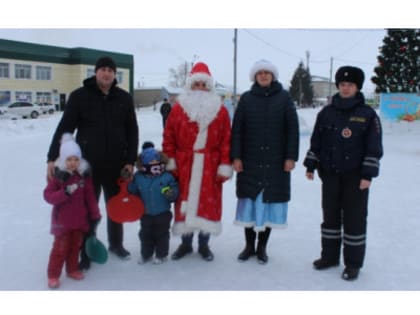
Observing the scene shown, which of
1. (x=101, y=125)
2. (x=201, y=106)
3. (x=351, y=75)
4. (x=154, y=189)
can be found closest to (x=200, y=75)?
(x=201, y=106)

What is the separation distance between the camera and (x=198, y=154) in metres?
3.28

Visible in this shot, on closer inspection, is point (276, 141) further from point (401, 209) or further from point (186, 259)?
point (401, 209)

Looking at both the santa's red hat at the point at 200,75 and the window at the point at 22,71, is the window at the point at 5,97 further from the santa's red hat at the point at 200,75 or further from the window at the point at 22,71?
the santa's red hat at the point at 200,75

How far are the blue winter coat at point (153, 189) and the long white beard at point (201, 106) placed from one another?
50 centimetres

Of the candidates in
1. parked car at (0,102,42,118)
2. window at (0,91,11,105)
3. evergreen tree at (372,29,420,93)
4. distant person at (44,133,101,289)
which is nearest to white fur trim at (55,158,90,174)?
distant person at (44,133,101,289)

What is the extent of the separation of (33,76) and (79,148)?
39.1m

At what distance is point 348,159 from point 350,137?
16 cm

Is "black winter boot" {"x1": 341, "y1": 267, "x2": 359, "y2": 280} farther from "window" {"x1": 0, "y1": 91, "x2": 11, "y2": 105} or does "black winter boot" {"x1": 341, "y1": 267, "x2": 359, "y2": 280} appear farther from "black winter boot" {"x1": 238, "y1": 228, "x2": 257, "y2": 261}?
"window" {"x1": 0, "y1": 91, "x2": 11, "y2": 105}

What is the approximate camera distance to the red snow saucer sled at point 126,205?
10.6 feet

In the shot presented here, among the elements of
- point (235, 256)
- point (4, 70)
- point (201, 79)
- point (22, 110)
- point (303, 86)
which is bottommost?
point (235, 256)

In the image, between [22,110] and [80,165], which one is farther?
[22,110]

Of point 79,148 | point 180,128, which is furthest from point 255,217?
point 79,148

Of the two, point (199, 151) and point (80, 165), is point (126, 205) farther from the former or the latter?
point (199, 151)

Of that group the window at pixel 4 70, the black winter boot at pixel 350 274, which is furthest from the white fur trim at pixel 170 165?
the window at pixel 4 70
